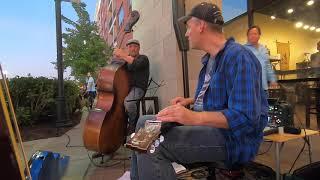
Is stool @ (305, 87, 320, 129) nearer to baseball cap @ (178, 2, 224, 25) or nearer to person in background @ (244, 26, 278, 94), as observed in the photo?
person in background @ (244, 26, 278, 94)

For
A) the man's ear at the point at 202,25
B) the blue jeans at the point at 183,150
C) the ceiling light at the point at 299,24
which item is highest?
the ceiling light at the point at 299,24

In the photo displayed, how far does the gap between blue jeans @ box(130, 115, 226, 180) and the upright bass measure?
170 cm

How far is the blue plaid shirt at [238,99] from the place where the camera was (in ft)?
3.84

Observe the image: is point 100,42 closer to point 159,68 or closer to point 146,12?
point 146,12

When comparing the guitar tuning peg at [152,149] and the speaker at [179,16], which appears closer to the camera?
the guitar tuning peg at [152,149]

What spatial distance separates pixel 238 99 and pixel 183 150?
332mm

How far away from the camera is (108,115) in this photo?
2883 mm

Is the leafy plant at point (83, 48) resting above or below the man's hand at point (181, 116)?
above

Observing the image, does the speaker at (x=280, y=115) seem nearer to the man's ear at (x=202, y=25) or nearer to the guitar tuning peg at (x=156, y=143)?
the man's ear at (x=202, y=25)

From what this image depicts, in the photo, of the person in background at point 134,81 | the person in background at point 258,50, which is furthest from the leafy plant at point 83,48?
Result: the person in background at point 258,50

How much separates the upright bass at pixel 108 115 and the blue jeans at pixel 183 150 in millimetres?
1696

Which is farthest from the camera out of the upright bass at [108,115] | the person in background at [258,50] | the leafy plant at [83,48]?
the leafy plant at [83,48]

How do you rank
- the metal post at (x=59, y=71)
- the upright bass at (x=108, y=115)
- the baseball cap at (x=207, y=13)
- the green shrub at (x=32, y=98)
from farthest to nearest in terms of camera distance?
the green shrub at (x=32, y=98)
the metal post at (x=59, y=71)
the upright bass at (x=108, y=115)
the baseball cap at (x=207, y=13)

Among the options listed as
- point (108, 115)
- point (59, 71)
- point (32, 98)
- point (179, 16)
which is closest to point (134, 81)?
point (108, 115)
